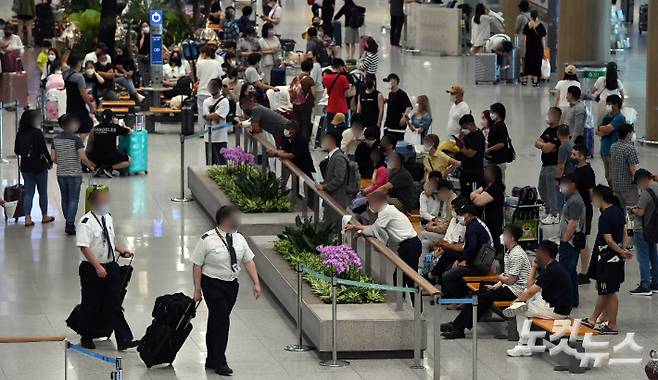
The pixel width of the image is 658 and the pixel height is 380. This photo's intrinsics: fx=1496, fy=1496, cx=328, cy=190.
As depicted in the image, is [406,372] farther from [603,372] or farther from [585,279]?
[585,279]

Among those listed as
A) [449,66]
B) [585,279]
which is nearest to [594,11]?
[449,66]

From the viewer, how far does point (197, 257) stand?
12.9m

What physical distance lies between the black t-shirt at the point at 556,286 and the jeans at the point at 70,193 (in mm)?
7354

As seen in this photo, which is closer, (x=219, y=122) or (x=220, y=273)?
(x=220, y=273)

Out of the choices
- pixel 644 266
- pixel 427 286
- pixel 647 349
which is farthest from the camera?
pixel 644 266

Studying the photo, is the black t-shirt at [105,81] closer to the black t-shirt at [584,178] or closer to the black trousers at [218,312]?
the black t-shirt at [584,178]

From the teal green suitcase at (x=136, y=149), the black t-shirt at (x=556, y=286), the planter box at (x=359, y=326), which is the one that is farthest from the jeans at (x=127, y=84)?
the black t-shirt at (x=556, y=286)

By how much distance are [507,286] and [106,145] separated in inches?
330

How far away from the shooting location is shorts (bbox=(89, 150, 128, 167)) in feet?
69.3

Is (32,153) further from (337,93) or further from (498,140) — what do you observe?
(337,93)

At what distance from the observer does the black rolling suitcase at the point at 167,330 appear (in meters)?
13.1

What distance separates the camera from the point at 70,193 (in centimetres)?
1902

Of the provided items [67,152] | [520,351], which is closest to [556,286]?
[520,351]

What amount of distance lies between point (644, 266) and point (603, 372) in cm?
293
